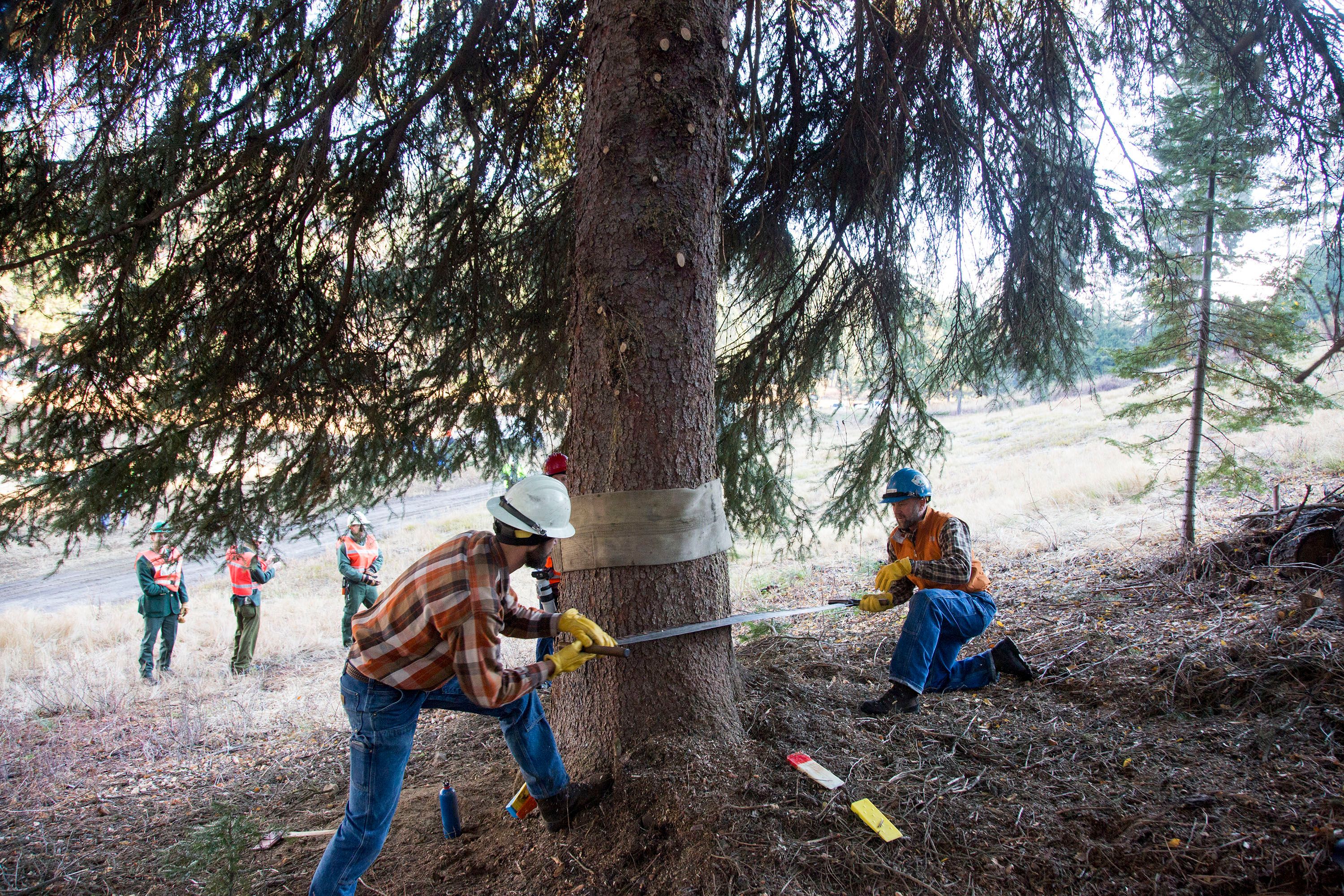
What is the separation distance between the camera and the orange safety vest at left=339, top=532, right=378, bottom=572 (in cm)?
892

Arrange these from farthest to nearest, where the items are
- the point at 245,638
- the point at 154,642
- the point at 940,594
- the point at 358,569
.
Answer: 1. the point at 358,569
2. the point at 245,638
3. the point at 154,642
4. the point at 940,594

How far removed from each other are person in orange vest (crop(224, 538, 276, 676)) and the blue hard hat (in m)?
7.17

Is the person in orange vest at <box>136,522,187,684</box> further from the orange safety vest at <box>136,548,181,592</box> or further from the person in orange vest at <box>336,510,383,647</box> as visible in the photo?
the person in orange vest at <box>336,510,383,647</box>

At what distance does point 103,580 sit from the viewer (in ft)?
54.0

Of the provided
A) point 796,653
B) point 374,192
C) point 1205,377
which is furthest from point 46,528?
point 1205,377

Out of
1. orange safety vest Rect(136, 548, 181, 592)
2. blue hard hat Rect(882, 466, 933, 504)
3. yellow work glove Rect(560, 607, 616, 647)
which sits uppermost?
blue hard hat Rect(882, 466, 933, 504)

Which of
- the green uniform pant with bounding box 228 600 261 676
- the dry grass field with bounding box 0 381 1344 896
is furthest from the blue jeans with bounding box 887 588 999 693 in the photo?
the green uniform pant with bounding box 228 600 261 676

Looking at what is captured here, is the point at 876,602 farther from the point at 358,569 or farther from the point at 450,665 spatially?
the point at 358,569

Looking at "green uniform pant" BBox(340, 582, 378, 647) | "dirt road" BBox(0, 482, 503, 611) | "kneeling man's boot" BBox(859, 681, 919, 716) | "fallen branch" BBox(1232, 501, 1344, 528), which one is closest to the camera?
"kneeling man's boot" BBox(859, 681, 919, 716)

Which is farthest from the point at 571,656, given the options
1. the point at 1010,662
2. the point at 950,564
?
the point at 1010,662

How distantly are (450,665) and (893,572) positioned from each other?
8.05ft

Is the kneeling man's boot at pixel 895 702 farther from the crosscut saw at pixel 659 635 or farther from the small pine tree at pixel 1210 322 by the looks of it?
the small pine tree at pixel 1210 322

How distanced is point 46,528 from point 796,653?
399cm

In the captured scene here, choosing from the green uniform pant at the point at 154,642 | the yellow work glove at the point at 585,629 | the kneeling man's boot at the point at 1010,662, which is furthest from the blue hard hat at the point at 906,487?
the green uniform pant at the point at 154,642
